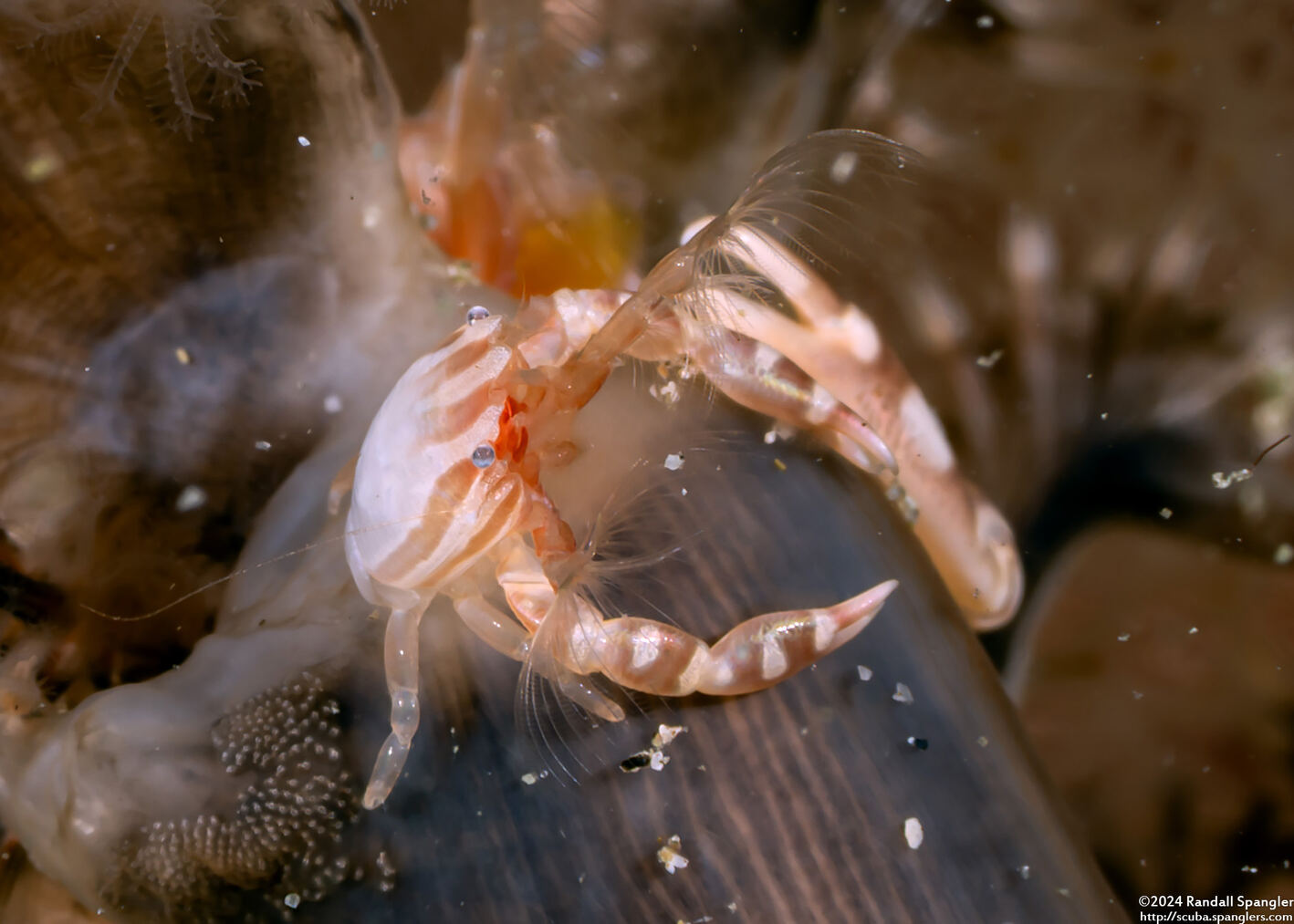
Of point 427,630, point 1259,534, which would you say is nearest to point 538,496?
point 427,630

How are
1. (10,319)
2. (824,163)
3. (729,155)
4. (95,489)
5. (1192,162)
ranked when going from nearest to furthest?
(824,163) → (10,319) → (95,489) → (1192,162) → (729,155)

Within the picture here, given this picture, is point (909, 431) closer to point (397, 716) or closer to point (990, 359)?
point (990, 359)

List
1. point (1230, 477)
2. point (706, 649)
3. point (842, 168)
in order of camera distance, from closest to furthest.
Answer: point (706, 649) < point (842, 168) < point (1230, 477)

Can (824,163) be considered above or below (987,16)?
below

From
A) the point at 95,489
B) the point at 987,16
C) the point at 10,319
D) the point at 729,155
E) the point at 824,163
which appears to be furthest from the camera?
the point at 729,155

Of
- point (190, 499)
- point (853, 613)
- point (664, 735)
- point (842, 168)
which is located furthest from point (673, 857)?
point (842, 168)

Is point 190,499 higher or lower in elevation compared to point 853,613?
lower

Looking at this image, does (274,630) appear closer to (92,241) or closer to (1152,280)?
(92,241)

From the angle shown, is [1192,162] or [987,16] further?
[987,16]
